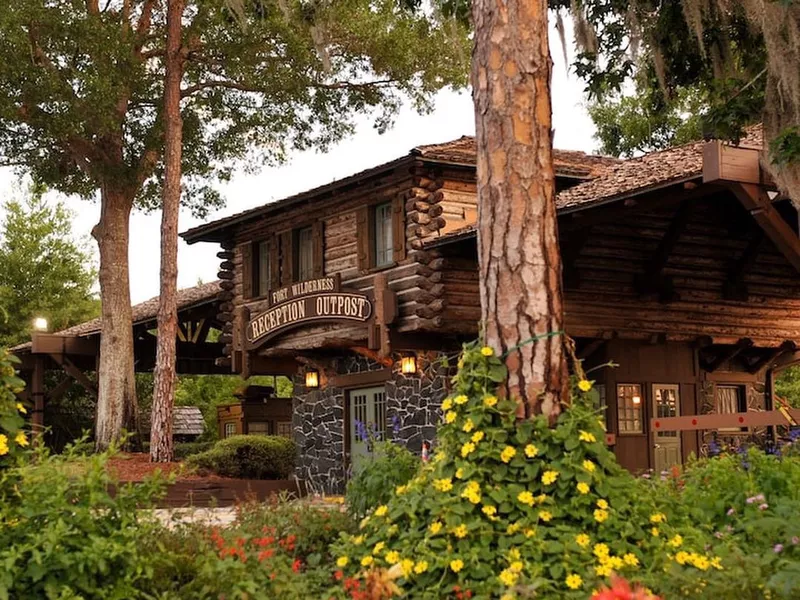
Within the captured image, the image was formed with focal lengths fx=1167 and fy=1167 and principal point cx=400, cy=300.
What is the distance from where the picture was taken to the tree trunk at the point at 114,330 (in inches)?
912

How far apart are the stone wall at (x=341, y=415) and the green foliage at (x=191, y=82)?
5822mm

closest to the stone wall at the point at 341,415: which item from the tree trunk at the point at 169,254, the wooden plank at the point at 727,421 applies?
the tree trunk at the point at 169,254

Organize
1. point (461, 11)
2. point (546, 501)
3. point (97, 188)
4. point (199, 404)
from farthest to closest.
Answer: point (199, 404)
point (97, 188)
point (461, 11)
point (546, 501)

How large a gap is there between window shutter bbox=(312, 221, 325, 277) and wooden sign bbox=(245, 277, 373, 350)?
0.44 m

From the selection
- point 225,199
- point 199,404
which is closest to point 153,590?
point 225,199

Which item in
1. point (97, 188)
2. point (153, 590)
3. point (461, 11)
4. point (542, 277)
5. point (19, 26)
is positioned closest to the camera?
point (153, 590)

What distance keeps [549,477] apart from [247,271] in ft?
52.3

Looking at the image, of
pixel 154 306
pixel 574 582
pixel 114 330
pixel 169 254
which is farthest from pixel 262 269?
pixel 574 582

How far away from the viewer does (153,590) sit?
5449 mm

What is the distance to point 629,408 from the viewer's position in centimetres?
1872

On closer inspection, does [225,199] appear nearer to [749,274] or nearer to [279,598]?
[749,274]

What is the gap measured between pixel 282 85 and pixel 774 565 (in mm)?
18244

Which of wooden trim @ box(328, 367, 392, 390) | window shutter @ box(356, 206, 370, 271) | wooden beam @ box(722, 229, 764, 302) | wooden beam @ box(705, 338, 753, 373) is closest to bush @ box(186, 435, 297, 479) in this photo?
wooden trim @ box(328, 367, 392, 390)

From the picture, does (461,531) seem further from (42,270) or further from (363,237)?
(42,270)
